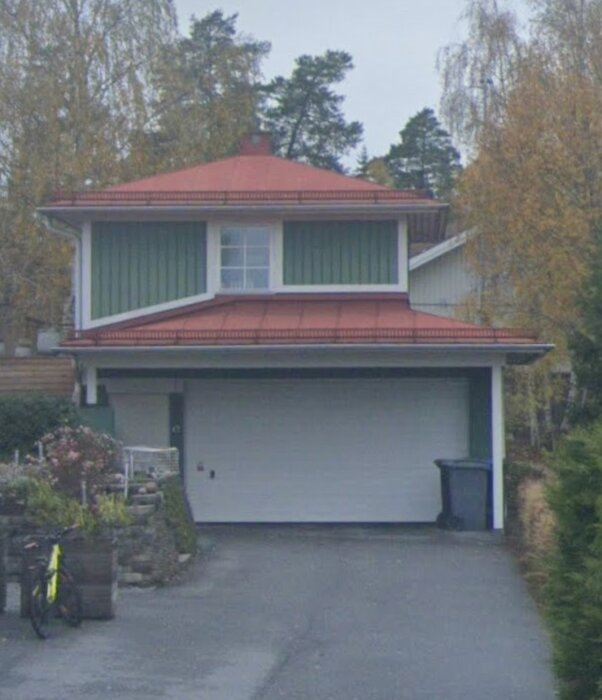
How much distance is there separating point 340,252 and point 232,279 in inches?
71.6

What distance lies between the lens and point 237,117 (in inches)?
1759

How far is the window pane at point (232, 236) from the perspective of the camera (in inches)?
985

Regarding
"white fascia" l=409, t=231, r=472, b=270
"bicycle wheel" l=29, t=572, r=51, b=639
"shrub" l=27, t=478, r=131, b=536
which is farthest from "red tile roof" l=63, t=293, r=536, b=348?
"white fascia" l=409, t=231, r=472, b=270

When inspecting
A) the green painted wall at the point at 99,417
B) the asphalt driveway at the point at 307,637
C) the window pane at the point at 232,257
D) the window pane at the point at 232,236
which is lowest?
the asphalt driveway at the point at 307,637

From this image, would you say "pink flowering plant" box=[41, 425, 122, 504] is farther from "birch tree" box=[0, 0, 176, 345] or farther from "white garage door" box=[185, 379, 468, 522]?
"birch tree" box=[0, 0, 176, 345]

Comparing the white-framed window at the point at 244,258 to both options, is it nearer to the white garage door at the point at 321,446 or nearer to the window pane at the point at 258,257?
the window pane at the point at 258,257

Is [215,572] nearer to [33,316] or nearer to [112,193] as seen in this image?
[112,193]

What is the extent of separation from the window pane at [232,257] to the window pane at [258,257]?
5.2 inches

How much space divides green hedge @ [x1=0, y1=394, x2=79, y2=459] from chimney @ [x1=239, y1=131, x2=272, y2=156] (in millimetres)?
9056

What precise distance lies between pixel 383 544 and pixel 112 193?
7479mm

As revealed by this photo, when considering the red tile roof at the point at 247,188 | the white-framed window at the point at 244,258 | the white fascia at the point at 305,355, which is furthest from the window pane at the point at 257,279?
the white fascia at the point at 305,355

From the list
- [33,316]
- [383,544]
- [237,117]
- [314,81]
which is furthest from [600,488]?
[314,81]

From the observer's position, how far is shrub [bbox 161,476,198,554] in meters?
18.7

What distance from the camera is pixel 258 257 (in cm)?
2502
